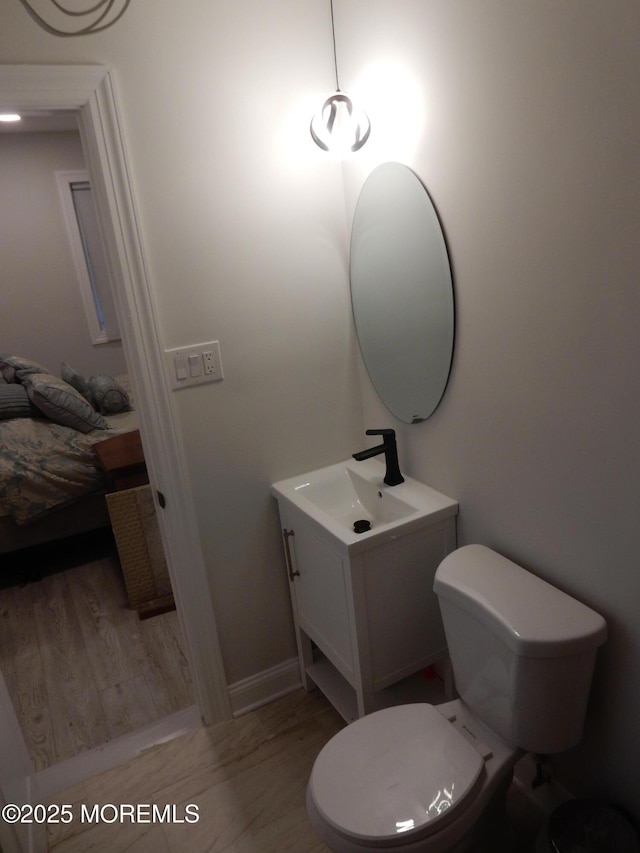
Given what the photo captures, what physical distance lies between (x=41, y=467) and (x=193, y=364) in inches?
63.9

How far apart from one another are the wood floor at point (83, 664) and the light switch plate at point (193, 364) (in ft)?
4.09

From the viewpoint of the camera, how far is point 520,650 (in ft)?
3.92

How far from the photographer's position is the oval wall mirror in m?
1.54

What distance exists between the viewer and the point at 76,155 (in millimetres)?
4488

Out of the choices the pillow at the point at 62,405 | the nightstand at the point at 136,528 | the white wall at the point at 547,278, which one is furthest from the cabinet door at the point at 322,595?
the pillow at the point at 62,405

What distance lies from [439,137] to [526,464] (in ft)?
2.76

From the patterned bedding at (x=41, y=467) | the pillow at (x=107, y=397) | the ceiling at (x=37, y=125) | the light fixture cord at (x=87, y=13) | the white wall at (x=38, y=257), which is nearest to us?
the light fixture cord at (x=87, y=13)

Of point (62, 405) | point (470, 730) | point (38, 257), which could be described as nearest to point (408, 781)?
point (470, 730)

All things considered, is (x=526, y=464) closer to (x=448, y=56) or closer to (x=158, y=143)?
(x=448, y=56)

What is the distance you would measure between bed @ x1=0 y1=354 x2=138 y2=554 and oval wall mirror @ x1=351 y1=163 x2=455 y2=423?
184cm

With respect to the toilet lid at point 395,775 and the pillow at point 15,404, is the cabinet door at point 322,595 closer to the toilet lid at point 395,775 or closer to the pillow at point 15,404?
the toilet lid at point 395,775

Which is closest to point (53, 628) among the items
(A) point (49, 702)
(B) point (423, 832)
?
(A) point (49, 702)

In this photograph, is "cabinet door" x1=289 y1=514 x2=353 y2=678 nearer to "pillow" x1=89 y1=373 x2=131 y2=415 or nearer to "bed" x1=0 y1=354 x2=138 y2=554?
"bed" x1=0 y1=354 x2=138 y2=554

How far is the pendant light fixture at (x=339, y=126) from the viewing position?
159 centimetres
